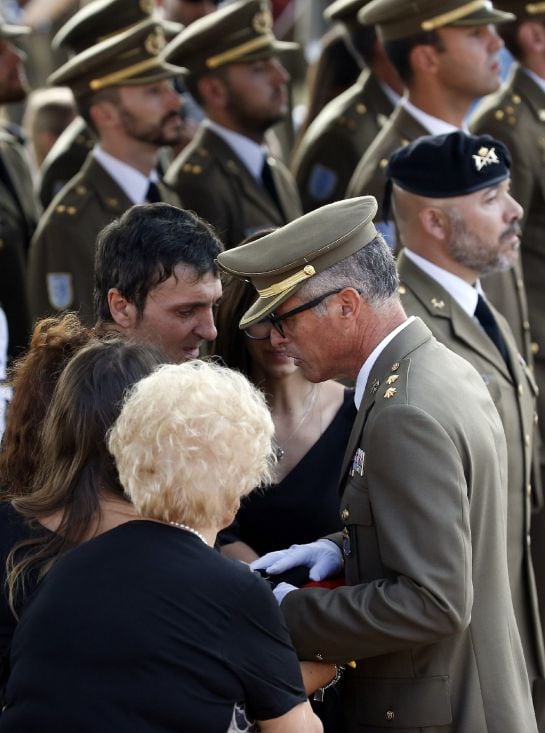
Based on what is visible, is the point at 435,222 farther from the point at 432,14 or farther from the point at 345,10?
the point at 345,10

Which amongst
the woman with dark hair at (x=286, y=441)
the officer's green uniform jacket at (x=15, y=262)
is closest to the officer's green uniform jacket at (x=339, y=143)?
the officer's green uniform jacket at (x=15, y=262)

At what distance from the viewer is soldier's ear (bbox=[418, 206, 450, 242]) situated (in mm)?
4090

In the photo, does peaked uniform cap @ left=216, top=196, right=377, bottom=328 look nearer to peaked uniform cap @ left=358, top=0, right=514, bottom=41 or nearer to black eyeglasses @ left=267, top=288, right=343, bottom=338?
black eyeglasses @ left=267, top=288, right=343, bottom=338

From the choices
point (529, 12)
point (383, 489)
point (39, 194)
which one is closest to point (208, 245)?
point (383, 489)

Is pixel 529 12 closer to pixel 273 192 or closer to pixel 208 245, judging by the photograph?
pixel 273 192

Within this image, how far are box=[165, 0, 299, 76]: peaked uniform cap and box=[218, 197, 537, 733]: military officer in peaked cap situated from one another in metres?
3.37

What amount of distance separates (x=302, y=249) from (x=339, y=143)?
3771 millimetres

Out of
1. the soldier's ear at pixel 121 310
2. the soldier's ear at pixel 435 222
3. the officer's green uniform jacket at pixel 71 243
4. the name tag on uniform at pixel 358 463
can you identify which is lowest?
the officer's green uniform jacket at pixel 71 243

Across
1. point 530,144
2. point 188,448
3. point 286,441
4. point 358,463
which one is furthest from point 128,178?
point 188,448

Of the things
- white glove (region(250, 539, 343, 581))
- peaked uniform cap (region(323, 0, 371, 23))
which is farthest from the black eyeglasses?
peaked uniform cap (region(323, 0, 371, 23))

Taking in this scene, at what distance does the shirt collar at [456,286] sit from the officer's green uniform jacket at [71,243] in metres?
1.69

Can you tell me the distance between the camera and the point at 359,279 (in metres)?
2.85

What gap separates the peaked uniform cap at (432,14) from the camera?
539 cm

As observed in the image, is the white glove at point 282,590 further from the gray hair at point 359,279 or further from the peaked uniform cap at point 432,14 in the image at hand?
the peaked uniform cap at point 432,14
